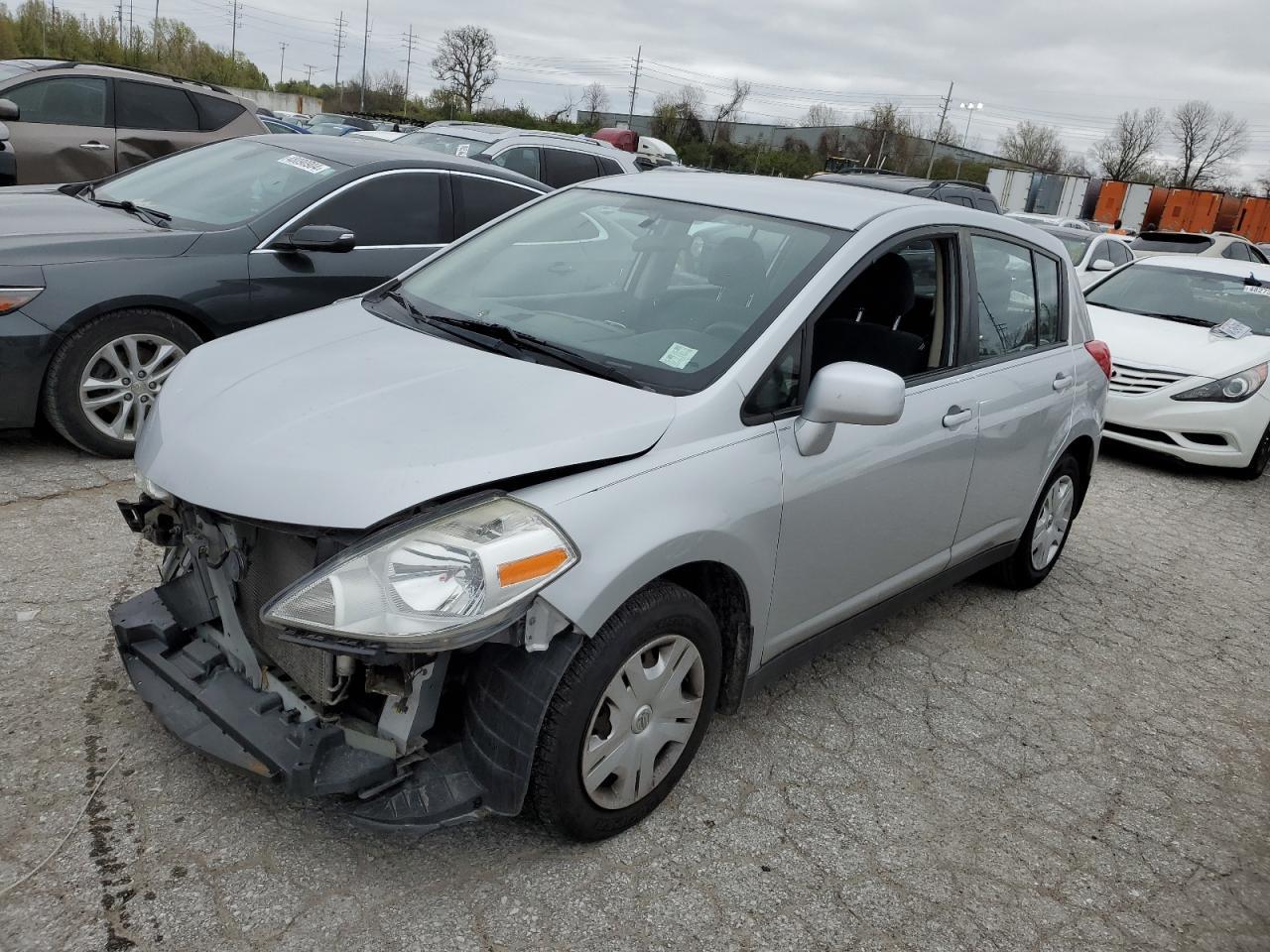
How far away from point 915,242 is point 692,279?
2.85ft

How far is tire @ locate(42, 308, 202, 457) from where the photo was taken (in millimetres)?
4703

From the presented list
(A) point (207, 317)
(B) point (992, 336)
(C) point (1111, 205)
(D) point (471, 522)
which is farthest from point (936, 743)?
(C) point (1111, 205)

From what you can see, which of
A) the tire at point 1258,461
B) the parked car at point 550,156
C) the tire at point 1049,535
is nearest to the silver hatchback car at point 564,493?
the tire at point 1049,535

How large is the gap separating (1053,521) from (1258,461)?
161 inches

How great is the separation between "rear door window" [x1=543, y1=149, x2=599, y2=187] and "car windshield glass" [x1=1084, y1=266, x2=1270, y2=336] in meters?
5.07

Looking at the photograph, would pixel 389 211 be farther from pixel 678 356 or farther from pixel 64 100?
pixel 64 100

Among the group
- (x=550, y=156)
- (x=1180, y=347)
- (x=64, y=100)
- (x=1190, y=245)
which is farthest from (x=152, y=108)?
(x=1190, y=245)

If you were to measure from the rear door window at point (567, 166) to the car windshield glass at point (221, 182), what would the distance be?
4.78 meters

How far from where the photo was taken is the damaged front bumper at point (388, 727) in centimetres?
235

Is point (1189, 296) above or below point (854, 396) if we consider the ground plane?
above

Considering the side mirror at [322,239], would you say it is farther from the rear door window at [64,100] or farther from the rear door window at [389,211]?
the rear door window at [64,100]

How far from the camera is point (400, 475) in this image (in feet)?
7.56

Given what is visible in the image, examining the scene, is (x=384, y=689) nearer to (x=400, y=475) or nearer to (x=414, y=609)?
(x=414, y=609)

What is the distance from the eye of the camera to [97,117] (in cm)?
864
